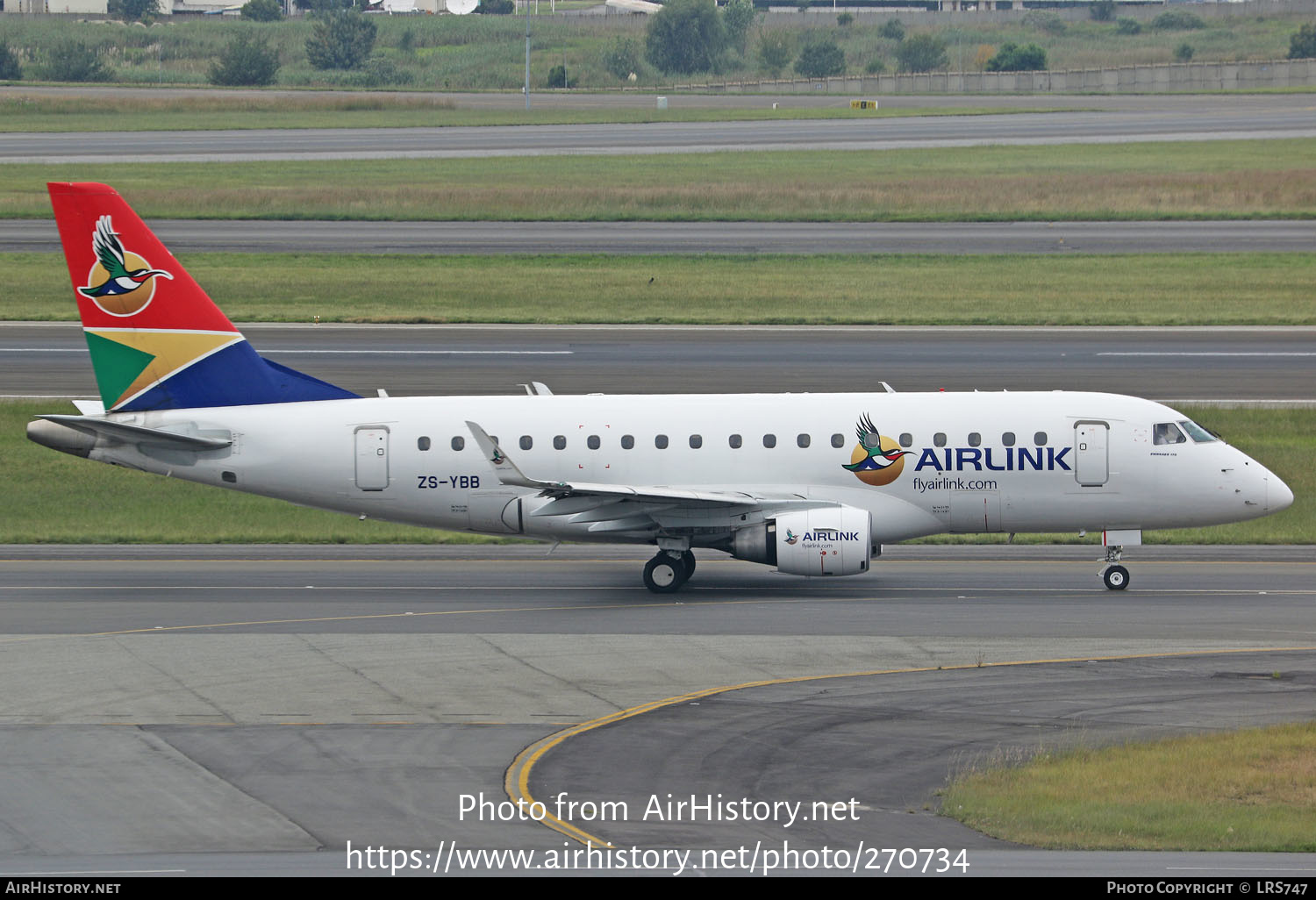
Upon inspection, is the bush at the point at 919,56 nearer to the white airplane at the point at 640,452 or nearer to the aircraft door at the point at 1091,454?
the white airplane at the point at 640,452

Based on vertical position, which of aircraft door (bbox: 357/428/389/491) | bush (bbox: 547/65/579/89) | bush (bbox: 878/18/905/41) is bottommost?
aircraft door (bbox: 357/428/389/491)

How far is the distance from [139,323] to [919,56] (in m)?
156

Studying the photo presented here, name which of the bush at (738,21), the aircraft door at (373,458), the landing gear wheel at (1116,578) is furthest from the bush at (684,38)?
the landing gear wheel at (1116,578)

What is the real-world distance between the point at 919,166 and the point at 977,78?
6925 centimetres

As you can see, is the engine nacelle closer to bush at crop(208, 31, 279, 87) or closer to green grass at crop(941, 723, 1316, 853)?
green grass at crop(941, 723, 1316, 853)

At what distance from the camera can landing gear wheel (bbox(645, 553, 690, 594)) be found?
101 ft

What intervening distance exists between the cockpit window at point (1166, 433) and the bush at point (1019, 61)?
143234mm

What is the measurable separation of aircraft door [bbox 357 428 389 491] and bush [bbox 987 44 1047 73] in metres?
146

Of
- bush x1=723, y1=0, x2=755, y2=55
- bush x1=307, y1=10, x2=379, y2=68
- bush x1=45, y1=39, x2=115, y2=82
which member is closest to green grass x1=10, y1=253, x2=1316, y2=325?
bush x1=45, y1=39, x2=115, y2=82

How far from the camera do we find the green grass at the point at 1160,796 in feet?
54.6

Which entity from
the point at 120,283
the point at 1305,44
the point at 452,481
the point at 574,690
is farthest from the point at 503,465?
the point at 1305,44

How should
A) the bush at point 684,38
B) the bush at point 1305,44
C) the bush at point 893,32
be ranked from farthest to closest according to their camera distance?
the bush at point 893,32
the bush at point 684,38
the bush at point 1305,44

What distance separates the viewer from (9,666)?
25.3 metres

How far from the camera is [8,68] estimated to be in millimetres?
158750
